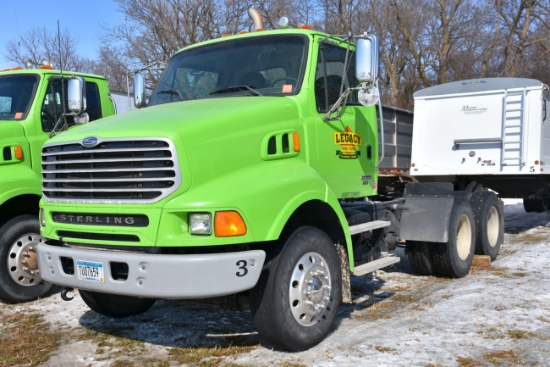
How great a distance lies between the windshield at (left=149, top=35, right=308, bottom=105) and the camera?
5.18 metres

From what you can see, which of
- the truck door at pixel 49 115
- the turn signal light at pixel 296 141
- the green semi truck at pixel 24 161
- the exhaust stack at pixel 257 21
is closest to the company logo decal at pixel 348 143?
the turn signal light at pixel 296 141

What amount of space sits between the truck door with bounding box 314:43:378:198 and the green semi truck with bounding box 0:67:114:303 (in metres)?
2.74

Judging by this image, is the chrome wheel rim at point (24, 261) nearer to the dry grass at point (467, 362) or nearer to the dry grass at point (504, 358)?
the dry grass at point (467, 362)

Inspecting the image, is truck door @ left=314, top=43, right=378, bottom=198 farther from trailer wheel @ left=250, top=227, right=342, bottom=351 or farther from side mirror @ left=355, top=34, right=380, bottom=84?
trailer wheel @ left=250, top=227, right=342, bottom=351

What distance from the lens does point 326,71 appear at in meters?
5.38

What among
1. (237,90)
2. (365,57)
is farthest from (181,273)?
(365,57)

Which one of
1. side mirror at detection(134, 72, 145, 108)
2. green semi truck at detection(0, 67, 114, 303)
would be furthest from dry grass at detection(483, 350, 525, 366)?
green semi truck at detection(0, 67, 114, 303)

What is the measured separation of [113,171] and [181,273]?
0.92 metres

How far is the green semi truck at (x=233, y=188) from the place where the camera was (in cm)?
397

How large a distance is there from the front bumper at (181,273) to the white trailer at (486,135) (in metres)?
6.90

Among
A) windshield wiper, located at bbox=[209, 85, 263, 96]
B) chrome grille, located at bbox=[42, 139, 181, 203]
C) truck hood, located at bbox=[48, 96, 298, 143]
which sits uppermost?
windshield wiper, located at bbox=[209, 85, 263, 96]

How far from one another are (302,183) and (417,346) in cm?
167

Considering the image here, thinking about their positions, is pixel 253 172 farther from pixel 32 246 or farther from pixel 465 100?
pixel 465 100

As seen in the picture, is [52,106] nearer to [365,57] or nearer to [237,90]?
[237,90]
